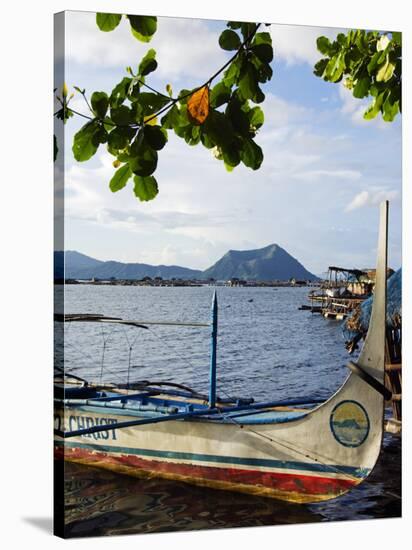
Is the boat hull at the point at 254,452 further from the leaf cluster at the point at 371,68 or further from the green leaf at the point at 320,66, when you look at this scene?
the green leaf at the point at 320,66

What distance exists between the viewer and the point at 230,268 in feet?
17.9

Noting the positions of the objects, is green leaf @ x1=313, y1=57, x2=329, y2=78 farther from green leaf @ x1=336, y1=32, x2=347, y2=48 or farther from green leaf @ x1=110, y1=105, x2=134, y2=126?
green leaf @ x1=110, y1=105, x2=134, y2=126

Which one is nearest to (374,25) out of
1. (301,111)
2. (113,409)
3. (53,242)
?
(301,111)

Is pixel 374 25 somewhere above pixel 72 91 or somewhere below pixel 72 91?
above

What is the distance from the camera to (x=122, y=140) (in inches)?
127

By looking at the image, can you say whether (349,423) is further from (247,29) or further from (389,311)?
(247,29)

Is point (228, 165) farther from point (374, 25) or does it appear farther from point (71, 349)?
point (374, 25)

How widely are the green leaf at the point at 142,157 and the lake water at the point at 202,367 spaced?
1.82 meters

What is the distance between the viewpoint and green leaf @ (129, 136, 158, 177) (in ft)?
10.4

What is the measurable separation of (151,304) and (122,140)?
7.09ft

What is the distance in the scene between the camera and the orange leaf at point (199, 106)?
3.37m

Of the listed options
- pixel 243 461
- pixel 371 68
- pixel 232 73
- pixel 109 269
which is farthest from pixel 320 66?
pixel 243 461

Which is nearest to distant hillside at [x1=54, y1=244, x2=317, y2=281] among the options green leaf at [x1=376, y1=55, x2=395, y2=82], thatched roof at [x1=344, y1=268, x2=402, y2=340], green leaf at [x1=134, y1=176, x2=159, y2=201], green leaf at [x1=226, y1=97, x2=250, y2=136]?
thatched roof at [x1=344, y1=268, x2=402, y2=340]

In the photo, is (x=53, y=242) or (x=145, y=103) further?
(x=53, y=242)
